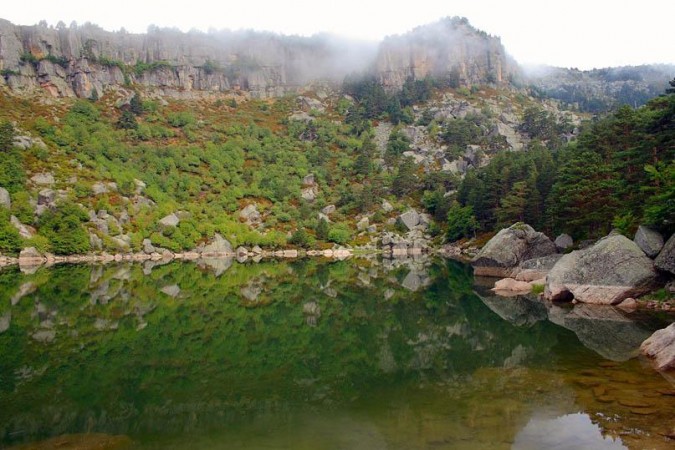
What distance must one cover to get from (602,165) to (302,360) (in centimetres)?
3871

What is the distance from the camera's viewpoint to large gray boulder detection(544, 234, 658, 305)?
3033cm

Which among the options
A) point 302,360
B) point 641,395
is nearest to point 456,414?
point 641,395

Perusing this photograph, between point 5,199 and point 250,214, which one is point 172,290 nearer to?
point 5,199

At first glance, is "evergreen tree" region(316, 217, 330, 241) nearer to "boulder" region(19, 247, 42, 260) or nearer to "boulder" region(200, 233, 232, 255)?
"boulder" region(200, 233, 232, 255)

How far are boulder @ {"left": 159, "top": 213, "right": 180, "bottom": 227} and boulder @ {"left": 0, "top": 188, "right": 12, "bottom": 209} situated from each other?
26.4 m

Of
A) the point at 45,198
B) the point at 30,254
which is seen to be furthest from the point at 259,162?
the point at 30,254

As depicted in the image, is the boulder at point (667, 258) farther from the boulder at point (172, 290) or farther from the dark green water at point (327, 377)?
the boulder at point (172, 290)

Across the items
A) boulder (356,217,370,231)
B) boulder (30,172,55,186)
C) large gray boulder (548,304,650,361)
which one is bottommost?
boulder (356,217,370,231)

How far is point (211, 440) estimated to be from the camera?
36.2ft

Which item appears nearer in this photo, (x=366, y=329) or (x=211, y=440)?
(x=211, y=440)

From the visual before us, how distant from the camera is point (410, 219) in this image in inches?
4446

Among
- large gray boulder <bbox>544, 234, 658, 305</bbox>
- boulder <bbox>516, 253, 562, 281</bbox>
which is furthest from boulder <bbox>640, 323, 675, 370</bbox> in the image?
boulder <bbox>516, 253, 562, 281</bbox>

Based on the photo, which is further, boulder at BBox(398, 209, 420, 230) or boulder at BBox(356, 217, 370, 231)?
boulder at BBox(356, 217, 370, 231)

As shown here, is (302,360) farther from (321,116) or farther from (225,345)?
(321,116)
